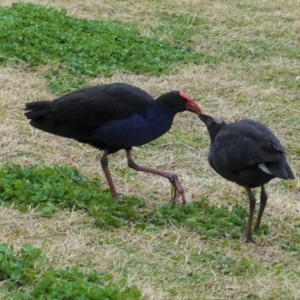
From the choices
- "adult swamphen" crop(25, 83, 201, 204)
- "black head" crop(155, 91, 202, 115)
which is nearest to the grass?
"adult swamphen" crop(25, 83, 201, 204)

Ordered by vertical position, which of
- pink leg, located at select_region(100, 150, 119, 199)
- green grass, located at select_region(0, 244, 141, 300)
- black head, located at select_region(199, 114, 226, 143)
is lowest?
pink leg, located at select_region(100, 150, 119, 199)

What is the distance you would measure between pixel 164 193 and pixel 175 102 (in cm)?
79

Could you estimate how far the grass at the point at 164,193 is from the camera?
4914 mm

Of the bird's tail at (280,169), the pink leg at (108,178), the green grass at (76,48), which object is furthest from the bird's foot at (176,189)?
the green grass at (76,48)

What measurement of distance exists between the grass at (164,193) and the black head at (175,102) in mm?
729

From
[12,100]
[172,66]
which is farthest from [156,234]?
[172,66]

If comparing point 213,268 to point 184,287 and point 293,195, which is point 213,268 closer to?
point 184,287

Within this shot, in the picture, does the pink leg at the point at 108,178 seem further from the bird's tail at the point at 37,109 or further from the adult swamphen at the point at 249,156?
the adult swamphen at the point at 249,156

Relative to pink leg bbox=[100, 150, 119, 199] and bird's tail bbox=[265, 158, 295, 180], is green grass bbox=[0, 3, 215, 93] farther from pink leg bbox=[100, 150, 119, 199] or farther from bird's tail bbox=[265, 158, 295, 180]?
bird's tail bbox=[265, 158, 295, 180]

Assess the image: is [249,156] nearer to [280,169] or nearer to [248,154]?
[248,154]

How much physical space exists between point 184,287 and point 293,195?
234cm

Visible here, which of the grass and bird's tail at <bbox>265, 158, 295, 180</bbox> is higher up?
bird's tail at <bbox>265, 158, 295, 180</bbox>

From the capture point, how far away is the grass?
491 cm

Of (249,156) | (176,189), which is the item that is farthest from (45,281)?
(176,189)
